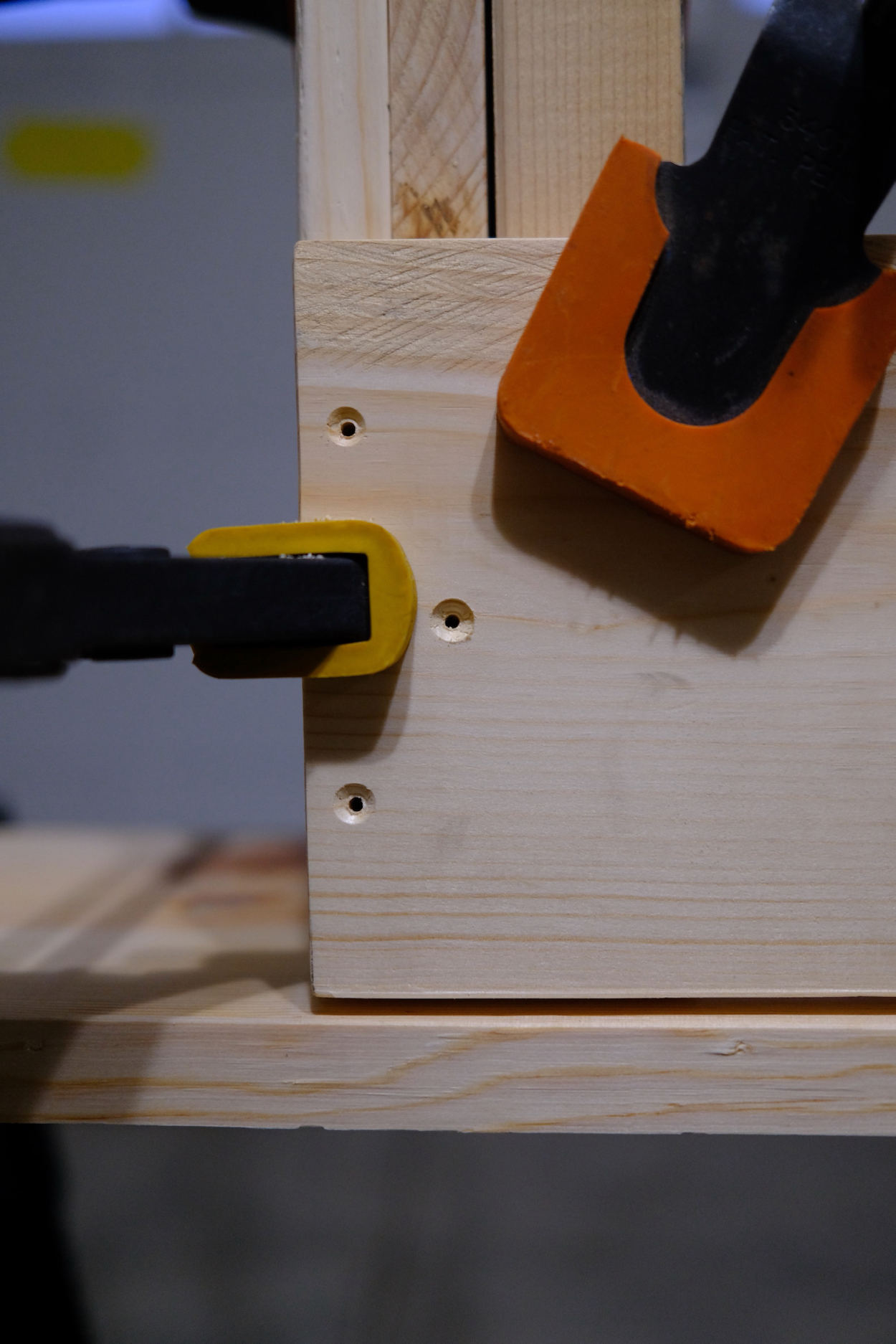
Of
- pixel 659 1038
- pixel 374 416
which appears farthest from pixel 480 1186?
pixel 374 416

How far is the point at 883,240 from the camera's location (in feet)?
0.97

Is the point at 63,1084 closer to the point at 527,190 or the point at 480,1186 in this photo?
the point at 527,190

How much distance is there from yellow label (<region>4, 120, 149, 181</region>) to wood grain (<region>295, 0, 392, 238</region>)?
1109 millimetres

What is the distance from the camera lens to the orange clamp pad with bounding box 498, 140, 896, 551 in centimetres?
28

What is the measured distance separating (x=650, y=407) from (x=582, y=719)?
10 centimetres

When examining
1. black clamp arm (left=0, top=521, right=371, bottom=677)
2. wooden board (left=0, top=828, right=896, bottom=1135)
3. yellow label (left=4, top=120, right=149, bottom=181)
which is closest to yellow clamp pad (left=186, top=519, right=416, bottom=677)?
black clamp arm (left=0, top=521, right=371, bottom=677)

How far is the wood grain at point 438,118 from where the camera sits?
30 cm

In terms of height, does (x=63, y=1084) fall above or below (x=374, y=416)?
below

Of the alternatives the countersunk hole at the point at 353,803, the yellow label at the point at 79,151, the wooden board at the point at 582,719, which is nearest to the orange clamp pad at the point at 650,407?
the wooden board at the point at 582,719

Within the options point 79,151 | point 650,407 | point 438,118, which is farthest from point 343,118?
point 79,151

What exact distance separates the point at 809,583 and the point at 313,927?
0.20 metres

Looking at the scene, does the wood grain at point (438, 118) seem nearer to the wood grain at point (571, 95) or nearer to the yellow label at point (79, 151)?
the wood grain at point (571, 95)

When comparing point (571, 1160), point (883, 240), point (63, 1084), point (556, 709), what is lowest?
point (571, 1160)

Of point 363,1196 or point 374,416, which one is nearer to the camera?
point 374,416
